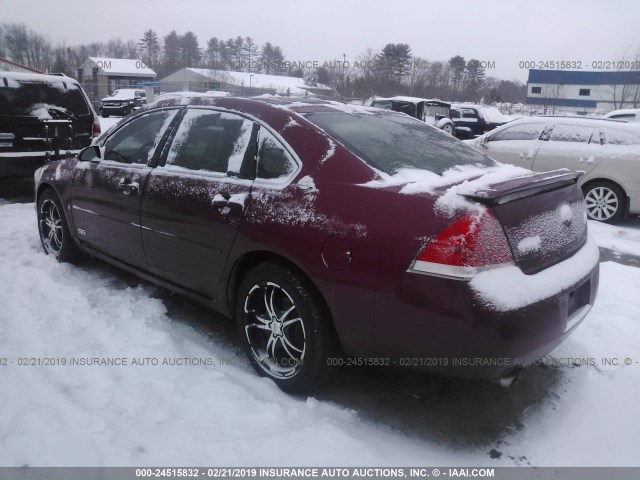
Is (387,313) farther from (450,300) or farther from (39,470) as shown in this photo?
(39,470)

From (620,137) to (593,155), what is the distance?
44 centimetres

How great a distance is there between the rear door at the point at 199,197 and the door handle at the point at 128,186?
124mm

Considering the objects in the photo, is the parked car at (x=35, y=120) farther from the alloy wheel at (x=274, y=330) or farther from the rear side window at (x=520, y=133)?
the rear side window at (x=520, y=133)

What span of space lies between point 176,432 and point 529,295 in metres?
1.76

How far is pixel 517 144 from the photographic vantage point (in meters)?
8.07

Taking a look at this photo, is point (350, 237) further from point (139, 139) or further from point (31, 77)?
point (31, 77)

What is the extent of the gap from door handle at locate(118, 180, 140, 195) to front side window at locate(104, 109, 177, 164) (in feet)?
0.56

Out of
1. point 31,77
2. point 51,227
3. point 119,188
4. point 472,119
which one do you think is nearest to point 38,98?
point 31,77

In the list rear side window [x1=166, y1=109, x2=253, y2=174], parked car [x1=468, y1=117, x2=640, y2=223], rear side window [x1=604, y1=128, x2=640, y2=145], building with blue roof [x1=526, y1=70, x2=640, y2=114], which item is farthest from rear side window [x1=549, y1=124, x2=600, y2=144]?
building with blue roof [x1=526, y1=70, x2=640, y2=114]

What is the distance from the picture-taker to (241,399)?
8.77 ft

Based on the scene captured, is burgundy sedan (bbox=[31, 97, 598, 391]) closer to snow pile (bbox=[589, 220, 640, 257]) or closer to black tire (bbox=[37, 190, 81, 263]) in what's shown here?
black tire (bbox=[37, 190, 81, 263])

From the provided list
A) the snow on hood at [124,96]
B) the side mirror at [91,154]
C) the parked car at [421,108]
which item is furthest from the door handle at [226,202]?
the snow on hood at [124,96]

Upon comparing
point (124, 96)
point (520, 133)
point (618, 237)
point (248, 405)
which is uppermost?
point (124, 96)

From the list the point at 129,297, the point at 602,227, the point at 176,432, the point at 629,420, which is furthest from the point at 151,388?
the point at 602,227
